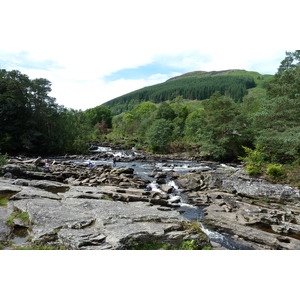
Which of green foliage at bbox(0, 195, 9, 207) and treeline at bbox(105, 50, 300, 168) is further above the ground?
treeline at bbox(105, 50, 300, 168)

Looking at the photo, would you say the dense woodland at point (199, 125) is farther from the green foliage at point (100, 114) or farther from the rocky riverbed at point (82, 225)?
the green foliage at point (100, 114)

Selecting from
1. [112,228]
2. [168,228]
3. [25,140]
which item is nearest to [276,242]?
[168,228]

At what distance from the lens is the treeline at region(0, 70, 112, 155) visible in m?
46.4

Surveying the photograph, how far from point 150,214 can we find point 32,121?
48.6m

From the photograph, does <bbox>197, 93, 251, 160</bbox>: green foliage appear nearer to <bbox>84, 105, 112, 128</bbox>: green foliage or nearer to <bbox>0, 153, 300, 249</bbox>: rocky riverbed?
<bbox>0, 153, 300, 249</bbox>: rocky riverbed

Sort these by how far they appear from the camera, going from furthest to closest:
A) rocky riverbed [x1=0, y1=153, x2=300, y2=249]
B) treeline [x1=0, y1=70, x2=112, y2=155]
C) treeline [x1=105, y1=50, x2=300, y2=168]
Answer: treeline [x1=0, y1=70, x2=112, y2=155] → treeline [x1=105, y1=50, x2=300, y2=168] → rocky riverbed [x1=0, y1=153, x2=300, y2=249]

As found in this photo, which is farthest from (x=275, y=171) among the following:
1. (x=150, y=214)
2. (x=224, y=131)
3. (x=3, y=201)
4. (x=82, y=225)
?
(x=224, y=131)

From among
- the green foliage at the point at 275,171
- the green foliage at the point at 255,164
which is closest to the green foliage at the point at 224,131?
the green foliage at the point at 255,164

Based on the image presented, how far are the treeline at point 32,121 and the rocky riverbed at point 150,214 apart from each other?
29.6 m

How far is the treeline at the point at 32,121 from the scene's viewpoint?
152 ft

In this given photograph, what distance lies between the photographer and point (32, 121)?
49.6m

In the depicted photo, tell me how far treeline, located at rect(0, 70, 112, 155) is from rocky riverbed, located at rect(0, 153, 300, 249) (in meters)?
29.6

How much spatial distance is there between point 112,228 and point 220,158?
35.0 m

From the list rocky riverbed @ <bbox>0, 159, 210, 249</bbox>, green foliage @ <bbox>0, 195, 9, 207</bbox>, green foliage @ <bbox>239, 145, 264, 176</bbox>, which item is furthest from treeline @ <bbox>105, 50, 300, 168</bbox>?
green foliage @ <bbox>0, 195, 9, 207</bbox>
